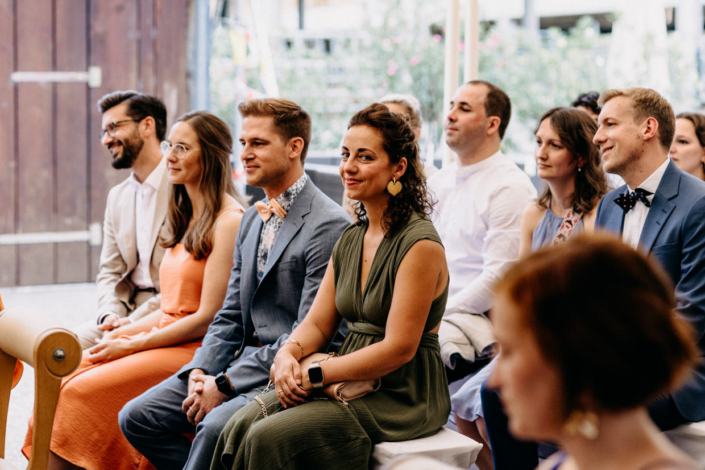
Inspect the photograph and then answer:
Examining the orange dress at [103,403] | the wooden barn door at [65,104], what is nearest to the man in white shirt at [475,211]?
the orange dress at [103,403]

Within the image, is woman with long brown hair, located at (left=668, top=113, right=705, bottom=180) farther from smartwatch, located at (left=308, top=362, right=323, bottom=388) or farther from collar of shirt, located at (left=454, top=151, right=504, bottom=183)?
smartwatch, located at (left=308, top=362, right=323, bottom=388)

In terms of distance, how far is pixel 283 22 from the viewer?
38.1 feet

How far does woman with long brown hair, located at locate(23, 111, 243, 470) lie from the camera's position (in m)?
2.34

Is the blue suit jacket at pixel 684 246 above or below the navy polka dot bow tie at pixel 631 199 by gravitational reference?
below

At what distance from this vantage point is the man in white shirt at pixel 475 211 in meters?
2.63

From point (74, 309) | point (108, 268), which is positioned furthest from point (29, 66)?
point (108, 268)

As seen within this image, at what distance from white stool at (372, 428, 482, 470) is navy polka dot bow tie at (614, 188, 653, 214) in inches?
36.7

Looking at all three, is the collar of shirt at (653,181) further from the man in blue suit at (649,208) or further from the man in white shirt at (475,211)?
the man in white shirt at (475,211)

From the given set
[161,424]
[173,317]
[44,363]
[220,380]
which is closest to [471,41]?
[173,317]

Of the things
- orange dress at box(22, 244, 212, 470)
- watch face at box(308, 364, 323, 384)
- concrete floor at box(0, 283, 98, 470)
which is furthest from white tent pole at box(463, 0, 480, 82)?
concrete floor at box(0, 283, 98, 470)

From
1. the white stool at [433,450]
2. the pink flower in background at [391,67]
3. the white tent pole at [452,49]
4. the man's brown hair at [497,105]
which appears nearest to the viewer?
the white stool at [433,450]

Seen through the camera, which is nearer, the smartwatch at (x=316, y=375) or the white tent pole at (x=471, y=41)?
the smartwatch at (x=316, y=375)

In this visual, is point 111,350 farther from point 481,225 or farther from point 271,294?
point 481,225

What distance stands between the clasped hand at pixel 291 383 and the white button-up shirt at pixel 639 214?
1.07 m
